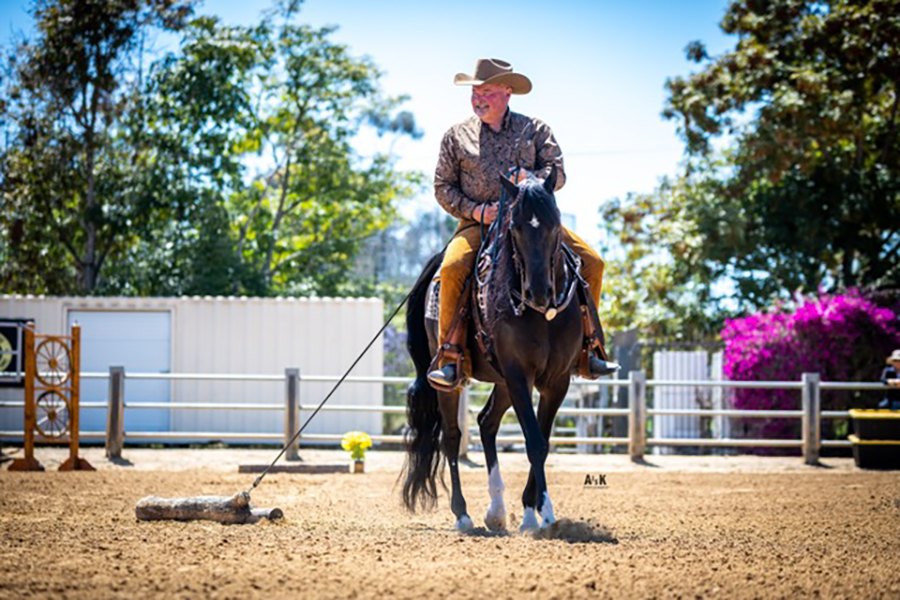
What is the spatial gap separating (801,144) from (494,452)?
14.2m

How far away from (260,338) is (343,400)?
1.90 metres

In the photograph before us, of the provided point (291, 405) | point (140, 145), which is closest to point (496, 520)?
point (291, 405)

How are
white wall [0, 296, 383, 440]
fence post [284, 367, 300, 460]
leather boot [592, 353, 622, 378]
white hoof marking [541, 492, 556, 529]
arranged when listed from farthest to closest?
white wall [0, 296, 383, 440] → fence post [284, 367, 300, 460] → leather boot [592, 353, 622, 378] → white hoof marking [541, 492, 556, 529]

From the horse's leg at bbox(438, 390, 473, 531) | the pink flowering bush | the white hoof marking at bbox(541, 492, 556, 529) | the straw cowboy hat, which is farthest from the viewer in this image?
the pink flowering bush

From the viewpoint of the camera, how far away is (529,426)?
20.2 ft

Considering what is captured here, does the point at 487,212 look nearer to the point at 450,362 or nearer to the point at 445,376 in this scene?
the point at 450,362

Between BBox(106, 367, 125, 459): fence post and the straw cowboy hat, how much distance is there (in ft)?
29.4

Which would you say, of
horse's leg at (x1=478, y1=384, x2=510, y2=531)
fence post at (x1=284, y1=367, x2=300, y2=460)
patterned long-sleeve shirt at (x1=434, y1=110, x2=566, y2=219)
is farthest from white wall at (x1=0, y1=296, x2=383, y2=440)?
patterned long-sleeve shirt at (x1=434, y1=110, x2=566, y2=219)

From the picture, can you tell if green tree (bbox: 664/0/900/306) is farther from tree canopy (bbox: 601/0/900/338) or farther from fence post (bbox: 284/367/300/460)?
fence post (bbox: 284/367/300/460)

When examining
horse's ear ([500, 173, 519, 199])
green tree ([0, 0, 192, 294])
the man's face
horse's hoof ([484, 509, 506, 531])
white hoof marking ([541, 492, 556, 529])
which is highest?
green tree ([0, 0, 192, 294])

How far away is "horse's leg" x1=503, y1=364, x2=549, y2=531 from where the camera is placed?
6141 millimetres

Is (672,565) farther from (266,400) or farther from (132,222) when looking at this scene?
(132,222)

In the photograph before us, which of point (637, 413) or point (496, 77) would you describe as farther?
point (637, 413)

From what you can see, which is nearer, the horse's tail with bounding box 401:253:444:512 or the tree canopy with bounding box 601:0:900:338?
the horse's tail with bounding box 401:253:444:512
